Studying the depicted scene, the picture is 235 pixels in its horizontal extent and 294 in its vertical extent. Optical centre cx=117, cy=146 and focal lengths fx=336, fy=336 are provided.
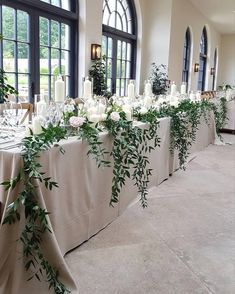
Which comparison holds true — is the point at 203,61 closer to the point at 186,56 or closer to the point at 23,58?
the point at 186,56

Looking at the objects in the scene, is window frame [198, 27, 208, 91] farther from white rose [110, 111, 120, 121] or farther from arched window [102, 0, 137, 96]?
white rose [110, 111, 120, 121]

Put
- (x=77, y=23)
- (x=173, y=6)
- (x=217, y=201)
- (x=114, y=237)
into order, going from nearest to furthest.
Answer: (x=114, y=237) < (x=217, y=201) < (x=77, y=23) < (x=173, y=6)

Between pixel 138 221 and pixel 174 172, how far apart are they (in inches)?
66.9

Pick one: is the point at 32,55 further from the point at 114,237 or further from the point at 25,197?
the point at 25,197

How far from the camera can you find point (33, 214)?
1.74 meters

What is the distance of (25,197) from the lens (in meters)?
1.71

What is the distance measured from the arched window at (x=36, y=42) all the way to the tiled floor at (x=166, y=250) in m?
2.69

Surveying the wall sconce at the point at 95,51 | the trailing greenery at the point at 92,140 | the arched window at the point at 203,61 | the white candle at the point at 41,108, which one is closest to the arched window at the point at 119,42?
the wall sconce at the point at 95,51

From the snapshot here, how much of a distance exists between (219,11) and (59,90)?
10081 millimetres

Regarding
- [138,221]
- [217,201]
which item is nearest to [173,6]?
[217,201]

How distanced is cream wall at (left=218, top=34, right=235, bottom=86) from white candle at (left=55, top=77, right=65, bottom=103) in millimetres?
14910

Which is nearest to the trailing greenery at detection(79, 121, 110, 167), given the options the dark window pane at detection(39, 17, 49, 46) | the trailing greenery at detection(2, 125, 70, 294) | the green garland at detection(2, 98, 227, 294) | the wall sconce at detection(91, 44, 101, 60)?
the green garland at detection(2, 98, 227, 294)

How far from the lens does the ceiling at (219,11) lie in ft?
32.0

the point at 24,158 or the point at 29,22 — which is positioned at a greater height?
the point at 29,22
